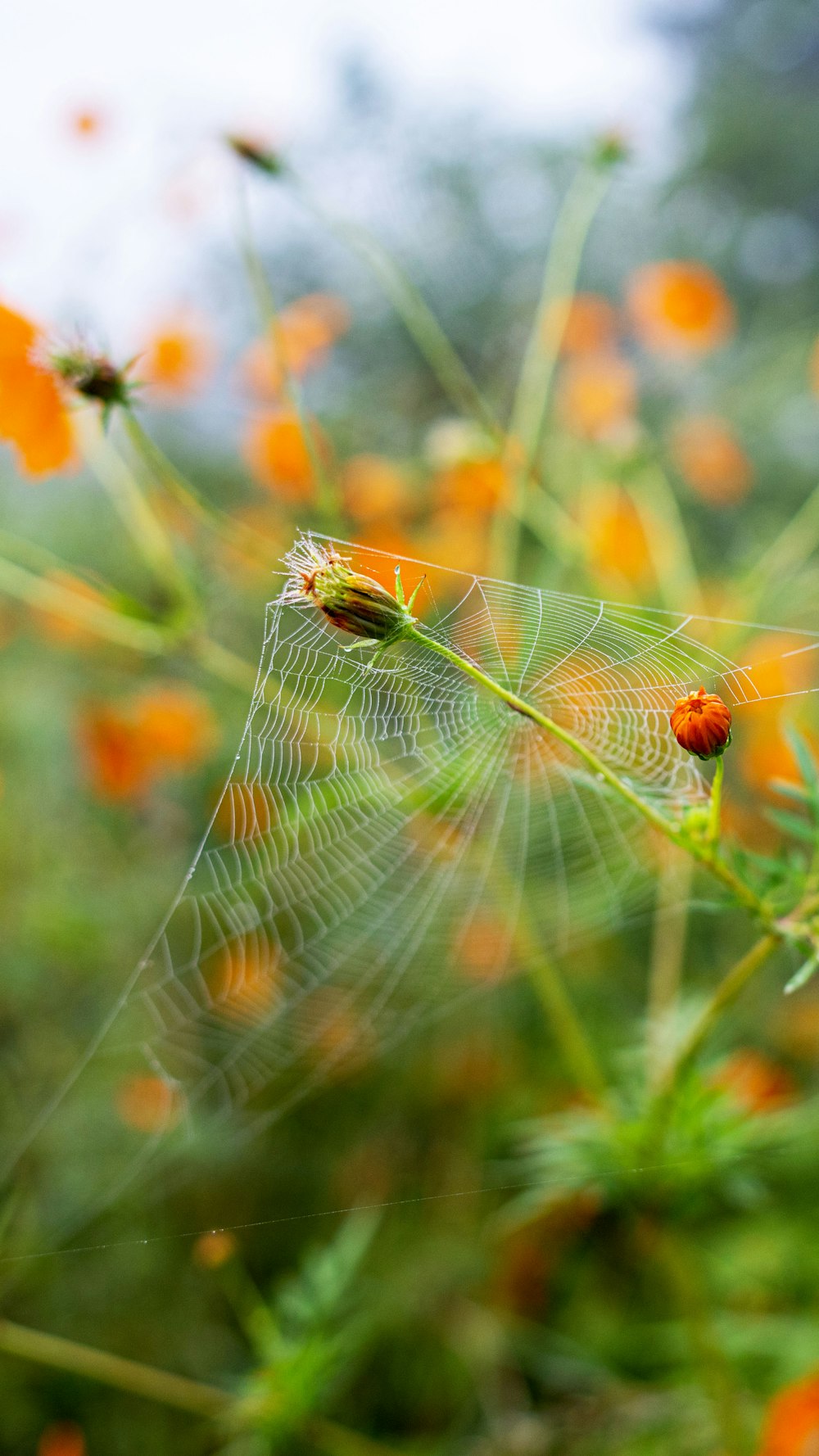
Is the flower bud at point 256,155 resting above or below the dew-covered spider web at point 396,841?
above

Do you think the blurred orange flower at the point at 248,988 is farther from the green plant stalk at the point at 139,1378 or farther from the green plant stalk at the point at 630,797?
the green plant stalk at the point at 630,797

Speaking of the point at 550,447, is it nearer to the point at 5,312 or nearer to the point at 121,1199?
the point at 5,312

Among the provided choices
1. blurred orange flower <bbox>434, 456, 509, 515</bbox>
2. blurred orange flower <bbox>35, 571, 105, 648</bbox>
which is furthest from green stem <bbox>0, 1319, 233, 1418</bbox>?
blurred orange flower <bbox>35, 571, 105, 648</bbox>

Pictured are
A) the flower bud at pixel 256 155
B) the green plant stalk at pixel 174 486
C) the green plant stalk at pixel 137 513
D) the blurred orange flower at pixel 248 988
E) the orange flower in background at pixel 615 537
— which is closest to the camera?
the green plant stalk at pixel 174 486

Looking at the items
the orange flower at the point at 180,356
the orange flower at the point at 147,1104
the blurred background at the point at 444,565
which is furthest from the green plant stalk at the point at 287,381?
the orange flower at the point at 147,1104

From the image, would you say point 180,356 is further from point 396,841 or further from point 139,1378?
point 139,1378

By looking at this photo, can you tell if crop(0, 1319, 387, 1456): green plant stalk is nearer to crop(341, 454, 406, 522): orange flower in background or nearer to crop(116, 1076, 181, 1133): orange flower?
crop(116, 1076, 181, 1133): orange flower

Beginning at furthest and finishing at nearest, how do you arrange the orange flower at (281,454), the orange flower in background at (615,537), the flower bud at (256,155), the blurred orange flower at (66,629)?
the blurred orange flower at (66,629), the orange flower in background at (615,537), the orange flower at (281,454), the flower bud at (256,155)
